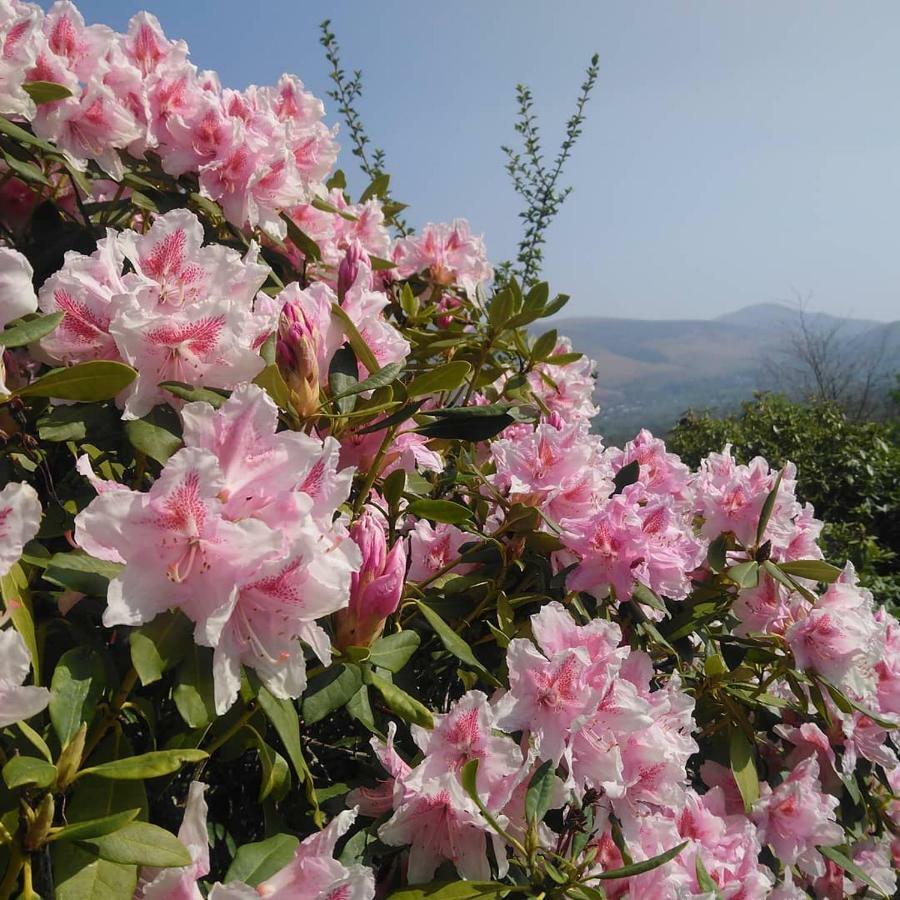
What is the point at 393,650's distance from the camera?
2.96ft

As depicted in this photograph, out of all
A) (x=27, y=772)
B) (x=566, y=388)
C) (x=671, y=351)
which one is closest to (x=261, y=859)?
(x=27, y=772)

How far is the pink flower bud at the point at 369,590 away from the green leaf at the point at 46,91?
0.75 metres

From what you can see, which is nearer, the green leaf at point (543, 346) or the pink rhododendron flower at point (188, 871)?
the pink rhododendron flower at point (188, 871)

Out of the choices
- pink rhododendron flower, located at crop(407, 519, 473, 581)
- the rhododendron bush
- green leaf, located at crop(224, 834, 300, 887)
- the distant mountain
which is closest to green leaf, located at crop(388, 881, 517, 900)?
the rhododendron bush

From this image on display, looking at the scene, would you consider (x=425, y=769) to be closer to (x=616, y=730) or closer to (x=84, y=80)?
(x=616, y=730)

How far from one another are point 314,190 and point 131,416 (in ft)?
3.16

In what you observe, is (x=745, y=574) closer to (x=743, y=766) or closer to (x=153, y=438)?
(x=743, y=766)

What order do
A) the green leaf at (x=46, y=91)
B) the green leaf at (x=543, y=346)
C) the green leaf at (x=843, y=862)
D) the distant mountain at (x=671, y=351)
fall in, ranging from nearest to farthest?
the green leaf at (x=46, y=91) < the green leaf at (x=843, y=862) < the green leaf at (x=543, y=346) < the distant mountain at (x=671, y=351)

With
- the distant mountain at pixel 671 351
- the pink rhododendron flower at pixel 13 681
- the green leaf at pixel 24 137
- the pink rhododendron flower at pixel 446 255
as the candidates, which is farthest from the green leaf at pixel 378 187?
the distant mountain at pixel 671 351

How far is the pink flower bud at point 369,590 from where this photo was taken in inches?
32.9

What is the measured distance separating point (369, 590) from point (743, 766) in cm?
84

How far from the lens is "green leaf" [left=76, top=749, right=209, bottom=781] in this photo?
612mm

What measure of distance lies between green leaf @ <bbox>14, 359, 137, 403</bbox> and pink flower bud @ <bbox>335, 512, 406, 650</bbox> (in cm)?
28

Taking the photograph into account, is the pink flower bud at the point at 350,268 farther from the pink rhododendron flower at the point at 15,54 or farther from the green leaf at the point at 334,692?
the green leaf at the point at 334,692
